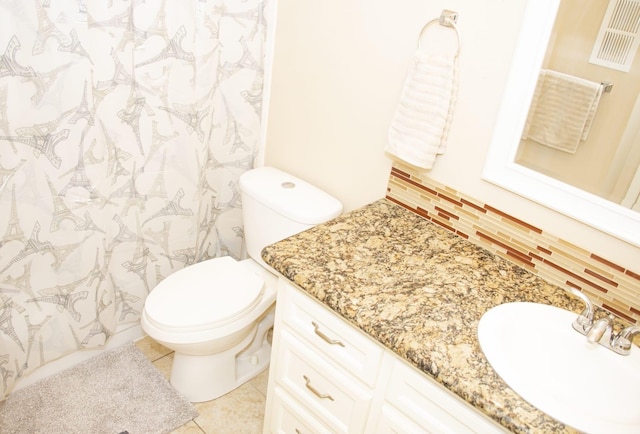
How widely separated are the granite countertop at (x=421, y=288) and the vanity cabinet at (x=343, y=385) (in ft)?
0.23

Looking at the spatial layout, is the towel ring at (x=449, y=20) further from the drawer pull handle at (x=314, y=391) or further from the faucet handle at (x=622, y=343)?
the drawer pull handle at (x=314, y=391)

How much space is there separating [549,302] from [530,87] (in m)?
0.55

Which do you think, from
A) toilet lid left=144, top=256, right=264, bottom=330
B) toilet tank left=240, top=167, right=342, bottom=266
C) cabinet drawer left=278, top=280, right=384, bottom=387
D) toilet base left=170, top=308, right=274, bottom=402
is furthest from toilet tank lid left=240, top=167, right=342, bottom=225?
toilet base left=170, top=308, right=274, bottom=402

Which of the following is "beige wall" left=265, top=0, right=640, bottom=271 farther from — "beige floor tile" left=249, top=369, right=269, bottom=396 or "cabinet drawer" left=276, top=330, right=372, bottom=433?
"beige floor tile" left=249, top=369, right=269, bottom=396

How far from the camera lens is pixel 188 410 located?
1833 millimetres

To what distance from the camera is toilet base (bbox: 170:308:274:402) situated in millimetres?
1827

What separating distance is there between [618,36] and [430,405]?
3.04 ft

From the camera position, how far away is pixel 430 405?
3.55ft

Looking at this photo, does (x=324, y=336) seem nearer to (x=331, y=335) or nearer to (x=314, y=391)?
(x=331, y=335)

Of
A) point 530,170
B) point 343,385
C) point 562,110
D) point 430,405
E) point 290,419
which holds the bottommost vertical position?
point 290,419

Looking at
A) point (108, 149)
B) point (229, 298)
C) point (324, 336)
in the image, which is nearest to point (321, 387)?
point (324, 336)

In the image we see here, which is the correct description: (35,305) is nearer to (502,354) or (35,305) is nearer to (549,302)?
(502,354)

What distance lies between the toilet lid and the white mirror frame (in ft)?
2.98

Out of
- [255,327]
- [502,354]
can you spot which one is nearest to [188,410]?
[255,327]
